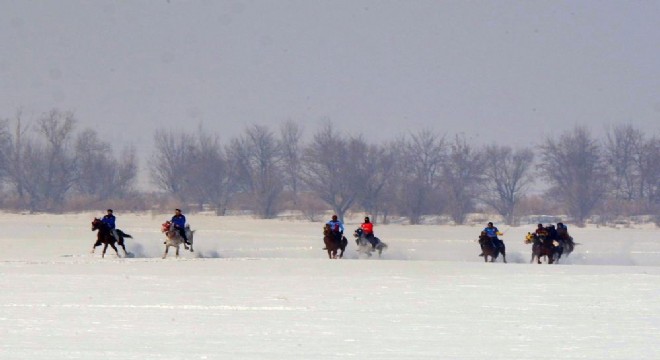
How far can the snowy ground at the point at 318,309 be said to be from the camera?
14102mm

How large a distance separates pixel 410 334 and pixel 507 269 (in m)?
15.1

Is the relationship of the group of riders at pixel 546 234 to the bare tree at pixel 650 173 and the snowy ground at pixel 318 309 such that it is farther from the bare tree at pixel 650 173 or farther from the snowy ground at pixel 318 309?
the bare tree at pixel 650 173

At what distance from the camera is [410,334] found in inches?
615

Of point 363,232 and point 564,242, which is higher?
point 363,232

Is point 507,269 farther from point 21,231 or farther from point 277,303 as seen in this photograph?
point 21,231

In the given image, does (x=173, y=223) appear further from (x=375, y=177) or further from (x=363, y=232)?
(x=375, y=177)

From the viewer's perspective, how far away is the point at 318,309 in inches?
745

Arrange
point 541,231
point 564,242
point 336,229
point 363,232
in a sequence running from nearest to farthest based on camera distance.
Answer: point 541,231, point 564,242, point 336,229, point 363,232

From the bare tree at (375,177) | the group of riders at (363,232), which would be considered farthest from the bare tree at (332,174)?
the group of riders at (363,232)

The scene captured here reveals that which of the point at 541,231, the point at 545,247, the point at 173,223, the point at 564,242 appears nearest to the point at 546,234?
the point at 541,231

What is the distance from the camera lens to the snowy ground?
14.1 m

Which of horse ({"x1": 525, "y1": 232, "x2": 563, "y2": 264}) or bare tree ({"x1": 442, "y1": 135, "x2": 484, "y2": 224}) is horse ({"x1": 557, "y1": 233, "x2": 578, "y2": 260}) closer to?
horse ({"x1": 525, "y1": 232, "x2": 563, "y2": 264})

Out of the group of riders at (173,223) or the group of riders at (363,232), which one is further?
the group of riders at (363,232)

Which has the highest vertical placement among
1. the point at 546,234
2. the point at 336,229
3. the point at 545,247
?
the point at 336,229
